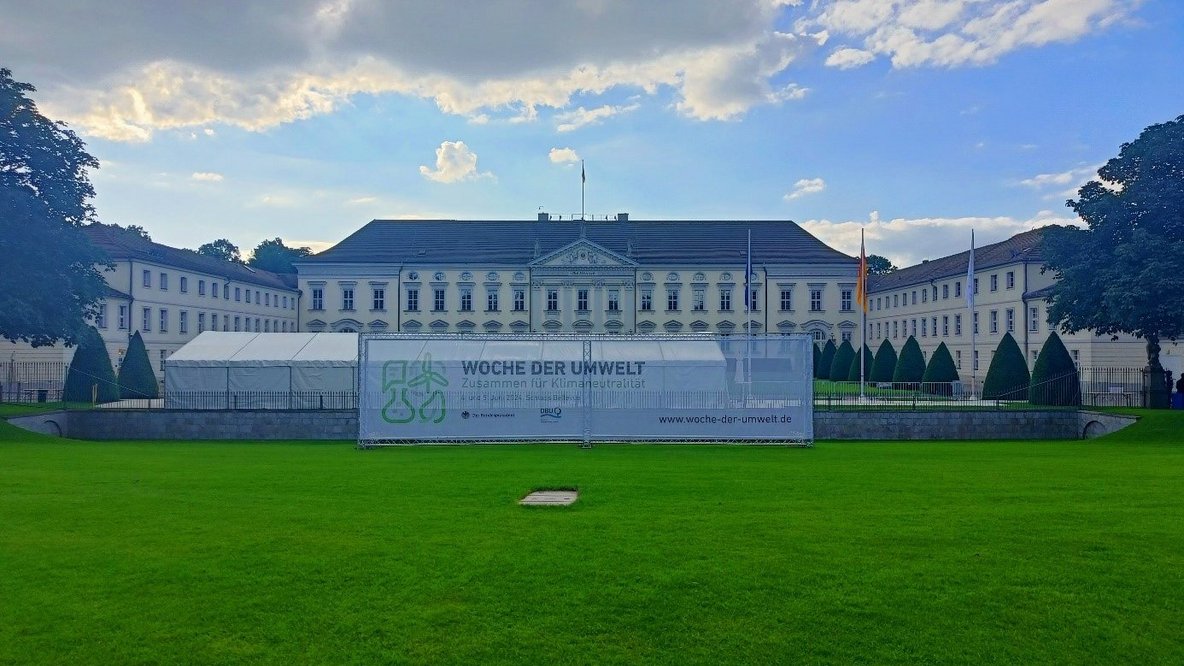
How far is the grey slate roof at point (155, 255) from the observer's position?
53781mm

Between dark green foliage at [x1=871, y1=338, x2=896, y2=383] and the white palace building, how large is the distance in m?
22.6

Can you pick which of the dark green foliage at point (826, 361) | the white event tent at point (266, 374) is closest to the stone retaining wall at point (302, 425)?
the white event tent at point (266, 374)

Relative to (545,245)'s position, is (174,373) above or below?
below

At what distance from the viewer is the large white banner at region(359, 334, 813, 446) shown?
21.9 metres

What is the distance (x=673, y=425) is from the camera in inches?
871

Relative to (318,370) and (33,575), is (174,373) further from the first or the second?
(33,575)

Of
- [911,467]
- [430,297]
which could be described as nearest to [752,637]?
[911,467]

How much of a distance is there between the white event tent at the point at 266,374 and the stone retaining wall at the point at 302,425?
1655 mm

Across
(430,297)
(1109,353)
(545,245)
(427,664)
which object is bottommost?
(427,664)

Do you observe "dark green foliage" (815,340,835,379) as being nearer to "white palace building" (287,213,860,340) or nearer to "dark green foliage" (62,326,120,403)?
"white palace building" (287,213,860,340)

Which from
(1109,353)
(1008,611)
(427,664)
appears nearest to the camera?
(427,664)

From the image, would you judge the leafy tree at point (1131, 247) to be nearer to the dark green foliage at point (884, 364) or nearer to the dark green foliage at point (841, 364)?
the dark green foliage at point (884, 364)

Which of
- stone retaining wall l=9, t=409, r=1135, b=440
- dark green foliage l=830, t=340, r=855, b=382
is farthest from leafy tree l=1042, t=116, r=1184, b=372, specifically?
dark green foliage l=830, t=340, r=855, b=382

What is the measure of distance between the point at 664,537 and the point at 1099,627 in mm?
4151
